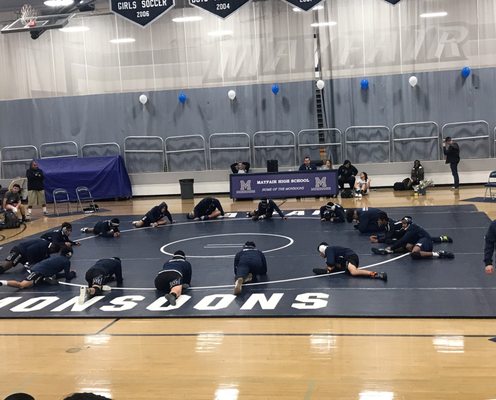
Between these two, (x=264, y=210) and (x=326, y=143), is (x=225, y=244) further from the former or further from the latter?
(x=326, y=143)

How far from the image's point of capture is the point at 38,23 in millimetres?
23203

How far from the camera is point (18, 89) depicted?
106ft

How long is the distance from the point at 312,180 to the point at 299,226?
7.17 m

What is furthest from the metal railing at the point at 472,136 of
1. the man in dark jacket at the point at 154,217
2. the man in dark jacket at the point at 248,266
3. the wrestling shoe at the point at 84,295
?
the wrestling shoe at the point at 84,295

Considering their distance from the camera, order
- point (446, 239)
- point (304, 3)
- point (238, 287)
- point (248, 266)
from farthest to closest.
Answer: point (304, 3) → point (446, 239) → point (248, 266) → point (238, 287)

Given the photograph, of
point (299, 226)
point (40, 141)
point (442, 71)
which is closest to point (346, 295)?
point (299, 226)

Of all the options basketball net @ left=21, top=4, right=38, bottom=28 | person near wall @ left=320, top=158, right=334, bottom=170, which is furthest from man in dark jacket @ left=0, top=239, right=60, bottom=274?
person near wall @ left=320, top=158, right=334, bottom=170

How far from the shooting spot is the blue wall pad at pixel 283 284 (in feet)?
33.3

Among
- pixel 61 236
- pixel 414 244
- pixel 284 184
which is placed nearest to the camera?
pixel 414 244

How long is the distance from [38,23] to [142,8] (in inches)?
265

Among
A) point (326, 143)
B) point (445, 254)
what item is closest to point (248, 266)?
point (445, 254)

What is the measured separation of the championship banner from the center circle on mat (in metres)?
8.07

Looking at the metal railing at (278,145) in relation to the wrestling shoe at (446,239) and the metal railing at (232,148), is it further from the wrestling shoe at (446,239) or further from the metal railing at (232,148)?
the wrestling shoe at (446,239)

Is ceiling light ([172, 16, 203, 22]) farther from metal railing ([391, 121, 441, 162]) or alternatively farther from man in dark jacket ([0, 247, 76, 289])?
man in dark jacket ([0, 247, 76, 289])
